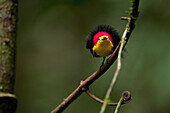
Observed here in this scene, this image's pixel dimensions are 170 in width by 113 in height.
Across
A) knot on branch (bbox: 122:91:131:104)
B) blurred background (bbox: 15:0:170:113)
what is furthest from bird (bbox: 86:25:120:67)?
blurred background (bbox: 15:0:170:113)

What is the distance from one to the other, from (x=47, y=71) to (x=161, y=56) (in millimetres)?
2586

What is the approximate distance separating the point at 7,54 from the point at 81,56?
2.46m

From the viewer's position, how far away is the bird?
1477 millimetres

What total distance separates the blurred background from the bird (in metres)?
0.48

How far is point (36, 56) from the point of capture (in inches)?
166

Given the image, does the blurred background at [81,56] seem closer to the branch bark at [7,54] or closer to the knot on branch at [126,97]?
the knot on branch at [126,97]

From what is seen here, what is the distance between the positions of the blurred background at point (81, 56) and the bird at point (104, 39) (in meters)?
0.48

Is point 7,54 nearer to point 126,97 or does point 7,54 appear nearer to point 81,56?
point 126,97

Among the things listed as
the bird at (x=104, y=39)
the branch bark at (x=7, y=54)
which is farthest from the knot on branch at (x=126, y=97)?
the branch bark at (x=7, y=54)

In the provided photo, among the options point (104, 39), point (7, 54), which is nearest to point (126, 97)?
point (104, 39)

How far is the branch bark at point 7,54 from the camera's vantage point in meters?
1.38

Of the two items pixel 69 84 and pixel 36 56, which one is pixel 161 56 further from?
pixel 36 56

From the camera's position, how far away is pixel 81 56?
12.7ft

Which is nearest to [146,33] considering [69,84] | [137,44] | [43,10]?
[137,44]
